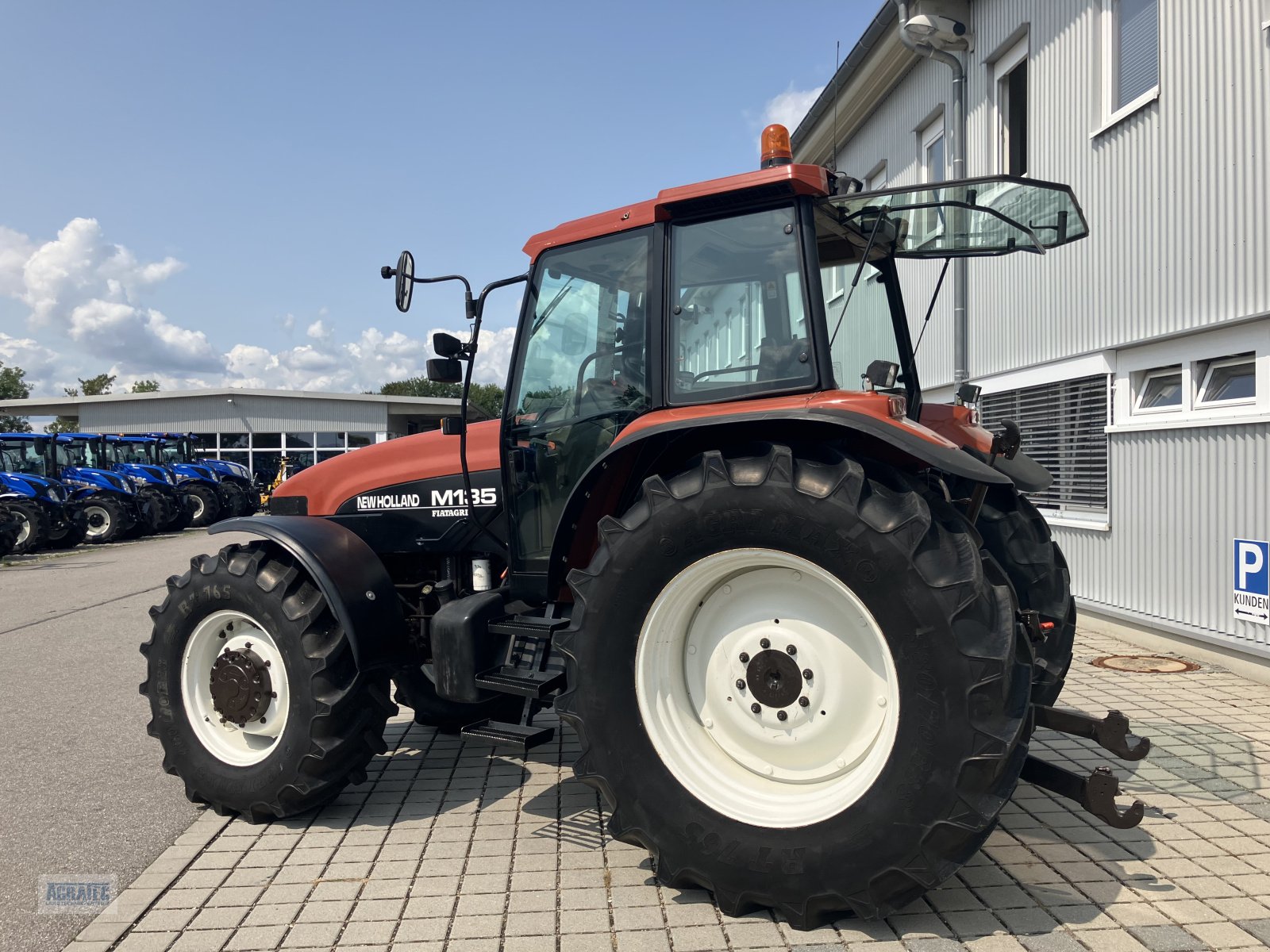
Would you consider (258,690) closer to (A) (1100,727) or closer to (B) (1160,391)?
(A) (1100,727)

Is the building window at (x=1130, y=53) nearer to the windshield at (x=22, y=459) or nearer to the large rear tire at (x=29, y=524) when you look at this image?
the large rear tire at (x=29, y=524)

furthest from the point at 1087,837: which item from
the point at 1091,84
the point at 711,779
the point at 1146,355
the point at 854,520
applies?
the point at 1091,84

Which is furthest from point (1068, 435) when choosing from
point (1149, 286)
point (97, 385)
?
point (97, 385)

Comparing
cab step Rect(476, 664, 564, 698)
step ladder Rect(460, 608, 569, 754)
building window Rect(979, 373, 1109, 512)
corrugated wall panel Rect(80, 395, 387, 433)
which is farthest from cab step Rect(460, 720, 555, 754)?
corrugated wall panel Rect(80, 395, 387, 433)

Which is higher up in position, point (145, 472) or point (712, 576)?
point (145, 472)

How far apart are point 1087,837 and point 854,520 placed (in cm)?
178

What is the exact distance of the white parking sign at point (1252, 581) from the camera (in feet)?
19.0

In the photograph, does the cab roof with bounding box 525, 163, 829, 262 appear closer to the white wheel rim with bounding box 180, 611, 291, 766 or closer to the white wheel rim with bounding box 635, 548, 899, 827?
the white wheel rim with bounding box 635, 548, 899, 827

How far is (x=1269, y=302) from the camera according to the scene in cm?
563

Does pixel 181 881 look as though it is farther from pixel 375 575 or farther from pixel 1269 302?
pixel 1269 302

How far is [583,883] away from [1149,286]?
6036 mm

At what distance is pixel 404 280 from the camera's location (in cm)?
384

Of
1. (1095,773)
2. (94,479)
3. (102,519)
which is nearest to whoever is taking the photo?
(1095,773)

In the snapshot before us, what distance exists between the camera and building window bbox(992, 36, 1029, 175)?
9219 millimetres
